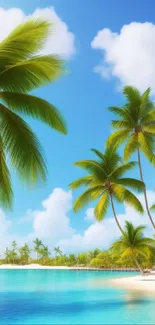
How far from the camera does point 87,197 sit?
Answer: 66.8ft

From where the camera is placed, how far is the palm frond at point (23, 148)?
742 cm

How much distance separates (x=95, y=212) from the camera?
810 inches

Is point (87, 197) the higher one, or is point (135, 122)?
point (135, 122)

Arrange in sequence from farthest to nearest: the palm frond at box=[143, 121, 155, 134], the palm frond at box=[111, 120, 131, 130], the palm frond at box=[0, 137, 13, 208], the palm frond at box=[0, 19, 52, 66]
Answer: the palm frond at box=[111, 120, 131, 130] < the palm frond at box=[143, 121, 155, 134] < the palm frond at box=[0, 137, 13, 208] < the palm frond at box=[0, 19, 52, 66]

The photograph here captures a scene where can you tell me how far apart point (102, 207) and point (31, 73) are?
13762mm

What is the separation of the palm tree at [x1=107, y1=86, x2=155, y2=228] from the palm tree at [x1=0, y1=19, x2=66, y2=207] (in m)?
11.3

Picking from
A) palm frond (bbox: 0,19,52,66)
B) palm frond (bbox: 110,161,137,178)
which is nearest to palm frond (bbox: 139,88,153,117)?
palm frond (bbox: 110,161,137,178)

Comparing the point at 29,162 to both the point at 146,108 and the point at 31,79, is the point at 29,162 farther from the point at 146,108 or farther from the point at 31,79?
the point at 146,108

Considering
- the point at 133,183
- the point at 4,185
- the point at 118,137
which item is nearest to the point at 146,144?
the point at 118,137

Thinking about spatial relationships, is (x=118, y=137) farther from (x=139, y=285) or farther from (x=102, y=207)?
(x=139, y=285)

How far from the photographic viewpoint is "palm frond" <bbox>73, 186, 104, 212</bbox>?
20078 millimetres

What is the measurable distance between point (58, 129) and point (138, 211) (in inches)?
457

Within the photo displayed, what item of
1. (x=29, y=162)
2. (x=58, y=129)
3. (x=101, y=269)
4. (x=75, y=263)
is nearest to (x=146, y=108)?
(x=58, y=129)

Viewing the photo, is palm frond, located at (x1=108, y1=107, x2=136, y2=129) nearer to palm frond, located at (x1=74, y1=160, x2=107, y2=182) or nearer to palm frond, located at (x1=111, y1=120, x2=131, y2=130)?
palm frond, located at (x1=111, y1=120, x2=131, y2=130)
